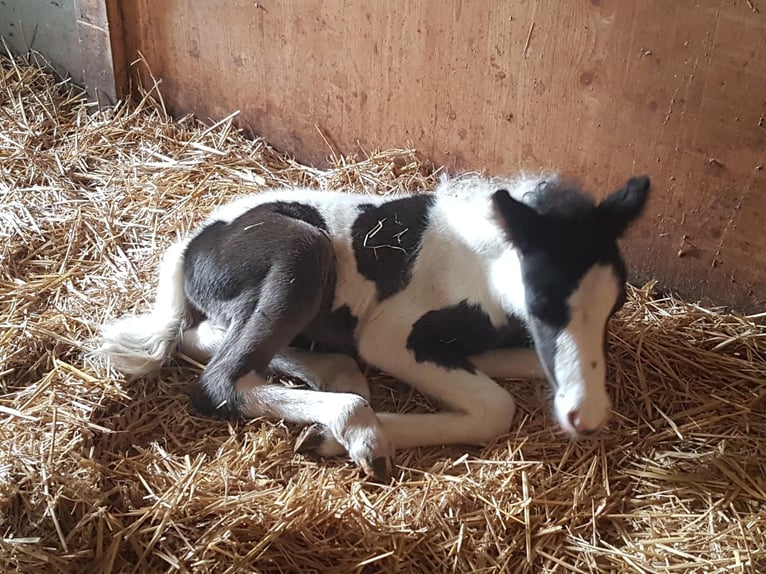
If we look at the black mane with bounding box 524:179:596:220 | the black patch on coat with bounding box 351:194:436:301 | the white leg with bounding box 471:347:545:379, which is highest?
the black mane with bounding box 524:179:596:220

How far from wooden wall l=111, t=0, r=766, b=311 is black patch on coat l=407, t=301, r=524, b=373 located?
3.05ft

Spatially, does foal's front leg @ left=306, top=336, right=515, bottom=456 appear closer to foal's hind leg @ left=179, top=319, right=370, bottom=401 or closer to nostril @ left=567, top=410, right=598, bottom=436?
foal's hind leg @ left=179, top=319, right=370, bottom=401

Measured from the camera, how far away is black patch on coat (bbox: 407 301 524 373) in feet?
9.23

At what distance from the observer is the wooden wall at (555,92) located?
299cm

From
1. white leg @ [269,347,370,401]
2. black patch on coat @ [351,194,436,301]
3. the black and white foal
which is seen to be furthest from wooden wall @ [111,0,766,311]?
white leg @ [269,347,370,401]

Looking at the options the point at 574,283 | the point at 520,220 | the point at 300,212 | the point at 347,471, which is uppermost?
the point at 520,220

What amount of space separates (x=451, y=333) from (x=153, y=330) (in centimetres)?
103

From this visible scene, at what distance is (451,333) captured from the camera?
284 cm

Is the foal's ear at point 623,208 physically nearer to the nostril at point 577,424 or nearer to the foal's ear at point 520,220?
the foal's ear at point 520,220

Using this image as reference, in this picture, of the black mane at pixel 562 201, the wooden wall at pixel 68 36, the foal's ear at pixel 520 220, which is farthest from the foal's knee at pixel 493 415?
the wooden wall at pixel 68 36

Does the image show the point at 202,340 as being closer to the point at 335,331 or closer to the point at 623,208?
the point at 335,331

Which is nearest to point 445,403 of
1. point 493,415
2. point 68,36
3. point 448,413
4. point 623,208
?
point 448,413

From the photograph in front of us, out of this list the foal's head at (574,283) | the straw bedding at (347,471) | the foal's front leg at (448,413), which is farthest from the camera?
the foal's front leg at (448,413)

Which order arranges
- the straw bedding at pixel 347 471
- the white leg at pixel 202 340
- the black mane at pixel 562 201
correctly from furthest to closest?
the white leg at pixel 202 340
the black mane at pixel 562 201
the straw bedding at pixel 347 471
